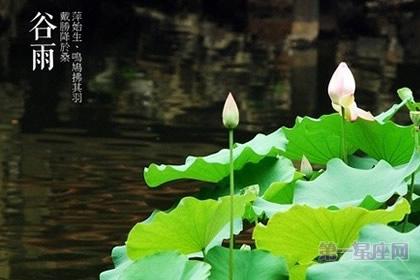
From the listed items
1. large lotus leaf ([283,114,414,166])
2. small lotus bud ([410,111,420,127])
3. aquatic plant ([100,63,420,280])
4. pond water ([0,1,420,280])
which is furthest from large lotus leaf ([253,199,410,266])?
pond water ([0,1,420,280])

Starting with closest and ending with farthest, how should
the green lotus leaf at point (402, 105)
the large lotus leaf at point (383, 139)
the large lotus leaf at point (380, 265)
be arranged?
the large lotus leaf at point (380, 265) → the large lotus leaf at point (383, 139) → the green lotus leaf at point (402, 105)

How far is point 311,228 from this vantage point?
1.43 meters

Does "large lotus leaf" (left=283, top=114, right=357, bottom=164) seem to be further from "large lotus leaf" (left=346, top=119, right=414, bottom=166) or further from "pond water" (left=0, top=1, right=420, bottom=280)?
"pond water" (left=0, top=1, right=420, bottom=280)

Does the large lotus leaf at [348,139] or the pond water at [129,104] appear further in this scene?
the pond water at [129,104]

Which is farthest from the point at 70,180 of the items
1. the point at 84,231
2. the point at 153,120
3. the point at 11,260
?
the point at 153,120

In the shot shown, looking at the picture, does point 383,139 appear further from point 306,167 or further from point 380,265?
point 380,265

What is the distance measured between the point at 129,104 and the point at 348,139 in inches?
363

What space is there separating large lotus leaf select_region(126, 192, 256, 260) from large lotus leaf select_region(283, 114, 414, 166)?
1.04ft

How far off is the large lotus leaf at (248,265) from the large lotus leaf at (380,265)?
0.11m

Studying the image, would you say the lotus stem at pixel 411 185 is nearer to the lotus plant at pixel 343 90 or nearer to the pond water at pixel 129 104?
the lotus plant at pixel 343 90

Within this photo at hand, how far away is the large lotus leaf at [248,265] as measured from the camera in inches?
56.2

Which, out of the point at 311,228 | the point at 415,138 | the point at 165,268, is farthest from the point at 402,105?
the point at 165,268

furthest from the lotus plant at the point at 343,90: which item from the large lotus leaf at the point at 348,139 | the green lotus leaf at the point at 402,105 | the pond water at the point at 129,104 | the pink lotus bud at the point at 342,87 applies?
the pond water at the point at 129,104

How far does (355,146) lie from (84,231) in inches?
162
